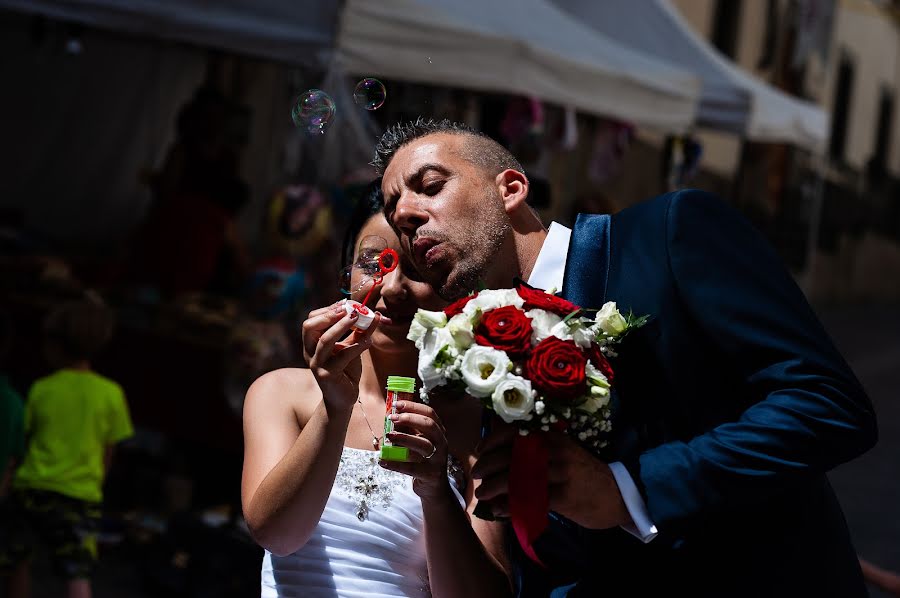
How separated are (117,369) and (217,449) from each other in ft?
2.11

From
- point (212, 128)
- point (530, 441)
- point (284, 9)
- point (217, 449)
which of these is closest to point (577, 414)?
point (530, 441)

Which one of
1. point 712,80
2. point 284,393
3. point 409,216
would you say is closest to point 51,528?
point 284,393

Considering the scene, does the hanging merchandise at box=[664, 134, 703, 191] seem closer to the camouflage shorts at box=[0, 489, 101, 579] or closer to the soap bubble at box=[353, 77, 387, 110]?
the camouflage shorts at box=[0, 489, 101, 579]

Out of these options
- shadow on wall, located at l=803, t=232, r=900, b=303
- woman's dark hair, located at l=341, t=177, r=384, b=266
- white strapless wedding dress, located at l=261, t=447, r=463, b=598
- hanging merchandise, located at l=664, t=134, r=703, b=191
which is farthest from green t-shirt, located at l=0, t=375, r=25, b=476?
shadow on wall, located at l=803, t=232, r=900, b=303

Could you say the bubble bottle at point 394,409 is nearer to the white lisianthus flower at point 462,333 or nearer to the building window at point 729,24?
the white lisianthus flower at point 462,333

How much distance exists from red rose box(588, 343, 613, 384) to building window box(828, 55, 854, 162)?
22.2 meters

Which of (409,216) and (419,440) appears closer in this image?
(419,440)

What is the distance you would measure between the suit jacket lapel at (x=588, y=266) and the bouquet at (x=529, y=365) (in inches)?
5.7

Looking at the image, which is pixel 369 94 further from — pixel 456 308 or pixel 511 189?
pixel 456 308

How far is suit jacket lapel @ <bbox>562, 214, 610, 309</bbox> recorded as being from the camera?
6.78 feet

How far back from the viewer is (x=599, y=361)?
184cm

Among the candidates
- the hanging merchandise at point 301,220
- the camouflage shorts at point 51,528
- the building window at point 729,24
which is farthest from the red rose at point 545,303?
the building window at point 729,24

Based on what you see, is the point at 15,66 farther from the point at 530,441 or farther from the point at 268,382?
the point at 530,441

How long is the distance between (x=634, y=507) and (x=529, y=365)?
0.90 ft
